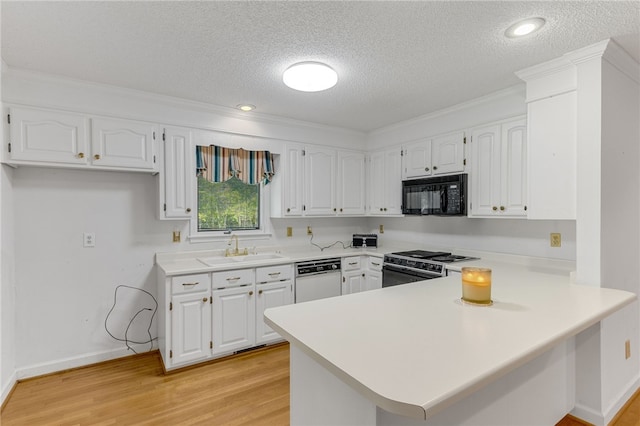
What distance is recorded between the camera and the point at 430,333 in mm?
1244

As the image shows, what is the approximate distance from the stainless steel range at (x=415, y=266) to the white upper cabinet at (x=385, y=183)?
26.0 inches

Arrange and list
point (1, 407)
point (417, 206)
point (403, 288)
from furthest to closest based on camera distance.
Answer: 1. point (417, 206)
2. point (1, 407)
3. point (403, 288)

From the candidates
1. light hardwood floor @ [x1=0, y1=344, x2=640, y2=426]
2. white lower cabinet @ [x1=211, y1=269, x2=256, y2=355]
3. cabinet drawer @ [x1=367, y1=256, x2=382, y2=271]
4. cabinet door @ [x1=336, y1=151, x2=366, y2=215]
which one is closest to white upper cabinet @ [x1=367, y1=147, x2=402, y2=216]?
cabinet door @ [x1=336, y1=151, x2=366, y2=215]

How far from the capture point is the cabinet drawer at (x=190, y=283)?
8.80ft

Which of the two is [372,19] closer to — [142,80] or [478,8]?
[478,8]

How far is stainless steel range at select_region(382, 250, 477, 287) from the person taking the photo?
291 centimetres

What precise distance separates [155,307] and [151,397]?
96cm

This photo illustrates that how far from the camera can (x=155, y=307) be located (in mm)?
3137

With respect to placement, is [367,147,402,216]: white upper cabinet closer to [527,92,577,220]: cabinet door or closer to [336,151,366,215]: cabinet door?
[336,151,366,215]: cabinet door

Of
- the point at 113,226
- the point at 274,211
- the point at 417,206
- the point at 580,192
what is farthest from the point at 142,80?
the point at 580,192

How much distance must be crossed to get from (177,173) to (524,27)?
9.16 ft

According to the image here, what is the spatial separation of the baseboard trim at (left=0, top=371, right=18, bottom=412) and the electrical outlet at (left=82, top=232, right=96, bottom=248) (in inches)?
41.9

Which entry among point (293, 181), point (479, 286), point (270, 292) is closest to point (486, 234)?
point (479, 286)

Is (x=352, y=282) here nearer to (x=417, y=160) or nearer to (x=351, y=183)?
(x=351, y=183)
